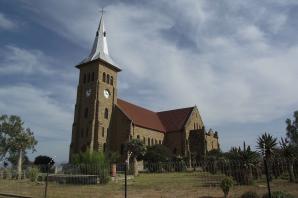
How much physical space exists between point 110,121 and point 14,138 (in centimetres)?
1833

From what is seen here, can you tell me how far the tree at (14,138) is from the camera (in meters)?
58.9

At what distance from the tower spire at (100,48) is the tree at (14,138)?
18.0 meters

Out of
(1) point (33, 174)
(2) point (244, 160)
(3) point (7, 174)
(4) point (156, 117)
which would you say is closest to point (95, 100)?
(4) point (156, 117)

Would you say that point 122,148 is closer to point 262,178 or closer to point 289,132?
point 262,178

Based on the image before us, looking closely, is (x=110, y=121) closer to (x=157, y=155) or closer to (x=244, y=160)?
(x=157, y=155)

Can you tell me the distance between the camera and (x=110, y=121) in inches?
2446

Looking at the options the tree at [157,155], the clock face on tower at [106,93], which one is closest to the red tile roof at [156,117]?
the clock face on tower at [106,93]

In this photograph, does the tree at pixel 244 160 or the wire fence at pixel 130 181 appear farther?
the tree at pixel 244 160

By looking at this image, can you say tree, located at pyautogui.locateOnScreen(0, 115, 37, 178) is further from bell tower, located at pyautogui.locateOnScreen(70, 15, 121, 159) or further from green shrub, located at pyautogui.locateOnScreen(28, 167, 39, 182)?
green shrub, located at pyautogui.locateOnScreen(28, 167, 39, 182)

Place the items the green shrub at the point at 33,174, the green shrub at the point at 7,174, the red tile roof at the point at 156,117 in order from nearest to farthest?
the green shrub at the point at 33,174
the green shrub at the point at 7,174
the red tile roof at the point at 156,117

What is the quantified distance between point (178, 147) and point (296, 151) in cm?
3463

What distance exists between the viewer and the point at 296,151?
3647 centimetres

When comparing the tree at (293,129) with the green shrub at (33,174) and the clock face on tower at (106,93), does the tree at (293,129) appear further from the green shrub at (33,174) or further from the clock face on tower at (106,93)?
the green shrub at (33,174)

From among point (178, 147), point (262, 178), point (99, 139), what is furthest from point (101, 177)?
point (178, 147)
